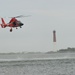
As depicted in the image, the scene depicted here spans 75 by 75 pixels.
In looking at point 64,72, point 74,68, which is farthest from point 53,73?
point 74,68

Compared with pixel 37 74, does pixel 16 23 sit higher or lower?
higher

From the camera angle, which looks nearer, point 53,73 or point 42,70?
point 53,73

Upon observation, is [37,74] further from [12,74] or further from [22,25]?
[22,25]

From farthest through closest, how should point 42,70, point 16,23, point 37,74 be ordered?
point 16,23, point 42,70, point 37,74

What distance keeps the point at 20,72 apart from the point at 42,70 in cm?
391

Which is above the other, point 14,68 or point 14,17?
point 14,17

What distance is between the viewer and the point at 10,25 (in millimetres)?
113500

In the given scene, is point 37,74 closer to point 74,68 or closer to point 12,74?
point 12,74

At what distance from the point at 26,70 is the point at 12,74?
278 inches

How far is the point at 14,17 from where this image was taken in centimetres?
11512

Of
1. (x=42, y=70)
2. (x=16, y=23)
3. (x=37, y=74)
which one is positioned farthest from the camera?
(x=16, y=23)

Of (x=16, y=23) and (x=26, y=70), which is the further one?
(x=16, y=23)

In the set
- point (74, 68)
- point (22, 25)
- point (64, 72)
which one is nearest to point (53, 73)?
point (64, 72)

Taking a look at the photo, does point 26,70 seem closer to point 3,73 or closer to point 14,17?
point 3,73
